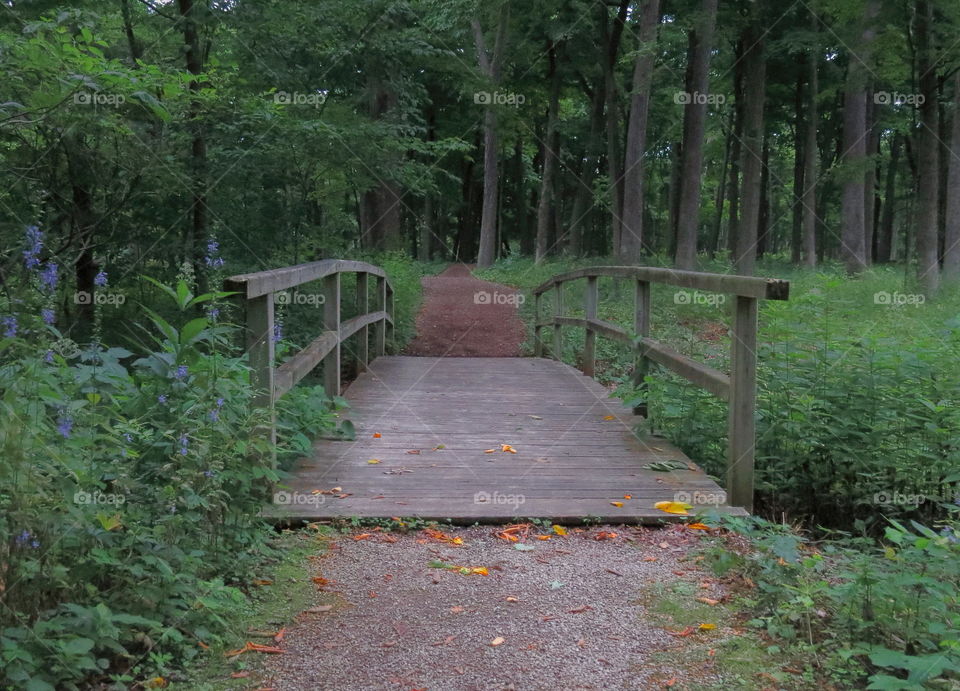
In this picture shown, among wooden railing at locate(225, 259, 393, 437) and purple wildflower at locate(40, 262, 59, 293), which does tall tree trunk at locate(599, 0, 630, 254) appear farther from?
purple wildflower at locate(40, 262, 59, 293)

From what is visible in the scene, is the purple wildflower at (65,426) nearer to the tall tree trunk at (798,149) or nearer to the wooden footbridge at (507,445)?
the wooden footbridge at (507,445)

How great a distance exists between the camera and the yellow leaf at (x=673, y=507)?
3988mm

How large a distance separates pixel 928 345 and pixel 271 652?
15.9 feet

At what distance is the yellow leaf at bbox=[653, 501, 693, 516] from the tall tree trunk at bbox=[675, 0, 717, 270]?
12.8 m

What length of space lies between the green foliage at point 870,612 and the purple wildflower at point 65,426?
2336 millimetres

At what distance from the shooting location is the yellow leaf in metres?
3.99

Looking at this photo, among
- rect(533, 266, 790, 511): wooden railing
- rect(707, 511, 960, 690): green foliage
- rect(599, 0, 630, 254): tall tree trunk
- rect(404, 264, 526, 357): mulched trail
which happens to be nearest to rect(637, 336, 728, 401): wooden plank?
rect(533, 266, 790, 511): wooden railing

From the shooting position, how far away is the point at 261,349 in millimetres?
3898

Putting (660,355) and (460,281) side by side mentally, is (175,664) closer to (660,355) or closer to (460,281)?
(660,355)

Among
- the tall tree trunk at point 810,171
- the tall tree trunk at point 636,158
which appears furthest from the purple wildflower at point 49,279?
the tall tree trunk at point 810,171

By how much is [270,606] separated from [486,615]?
0.80 metres

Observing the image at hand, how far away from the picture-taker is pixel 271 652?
99.0 inches

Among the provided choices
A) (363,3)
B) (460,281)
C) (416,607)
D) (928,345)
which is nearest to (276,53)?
(363,3)

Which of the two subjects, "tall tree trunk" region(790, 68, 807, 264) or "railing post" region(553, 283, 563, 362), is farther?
"tall tree trunk" region(790, 68, 807, 264)
